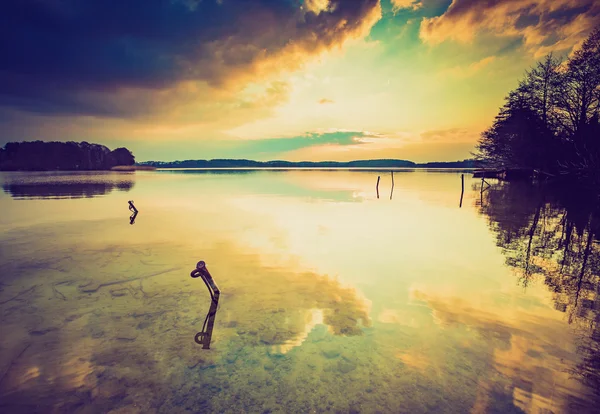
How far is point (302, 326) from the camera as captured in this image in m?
7.60

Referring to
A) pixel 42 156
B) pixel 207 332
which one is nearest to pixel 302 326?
pixel 207 332

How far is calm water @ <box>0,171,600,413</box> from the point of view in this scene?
201 inches

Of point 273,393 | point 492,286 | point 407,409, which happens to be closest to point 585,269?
point 492,286

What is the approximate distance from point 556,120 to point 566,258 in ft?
148

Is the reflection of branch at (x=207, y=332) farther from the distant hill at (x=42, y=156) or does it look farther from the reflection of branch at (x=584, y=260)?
the distant hill at (x=42, y=156)

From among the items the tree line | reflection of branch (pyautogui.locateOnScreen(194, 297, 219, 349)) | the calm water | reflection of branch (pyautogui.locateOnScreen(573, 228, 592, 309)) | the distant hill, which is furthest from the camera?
the distant hill

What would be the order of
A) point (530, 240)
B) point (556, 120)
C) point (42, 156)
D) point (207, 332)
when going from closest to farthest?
point (207, 332) < point (530, 240) < point (556, 120) < point (42, 156)

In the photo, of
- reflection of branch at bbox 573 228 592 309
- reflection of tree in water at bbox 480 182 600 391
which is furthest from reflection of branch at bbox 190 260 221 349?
reflection of branch at bbox 573 228 592 309

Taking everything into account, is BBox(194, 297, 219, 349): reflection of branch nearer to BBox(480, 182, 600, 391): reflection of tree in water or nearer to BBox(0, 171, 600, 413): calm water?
BBox(0, 171, 600, 413): calm water

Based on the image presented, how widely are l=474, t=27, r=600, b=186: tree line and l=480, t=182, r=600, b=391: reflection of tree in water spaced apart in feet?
38.6

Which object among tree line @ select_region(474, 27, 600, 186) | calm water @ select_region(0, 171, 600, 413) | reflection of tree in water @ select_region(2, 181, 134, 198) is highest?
tree line @ select_region(474, 27, 600, 186)

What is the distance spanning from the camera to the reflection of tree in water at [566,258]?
7.01 metres

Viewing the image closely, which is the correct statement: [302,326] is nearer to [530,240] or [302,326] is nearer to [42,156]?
[530,240]

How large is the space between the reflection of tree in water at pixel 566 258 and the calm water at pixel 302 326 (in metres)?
0.09
